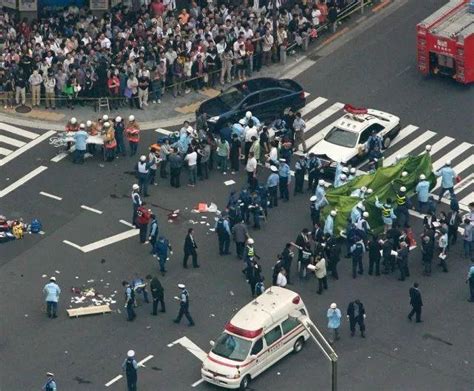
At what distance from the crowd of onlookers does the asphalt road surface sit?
2.33 metres

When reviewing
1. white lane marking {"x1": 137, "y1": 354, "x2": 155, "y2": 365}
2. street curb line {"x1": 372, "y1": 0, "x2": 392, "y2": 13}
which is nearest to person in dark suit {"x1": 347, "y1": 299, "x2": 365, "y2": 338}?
white lane marking {"x1": 137, "y1": 354, "x2": 155, "y2": 365}

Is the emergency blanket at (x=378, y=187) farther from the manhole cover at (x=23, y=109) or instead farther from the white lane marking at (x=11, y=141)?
the manhole cover at (x=23, y=109)

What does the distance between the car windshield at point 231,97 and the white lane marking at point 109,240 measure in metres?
8.19

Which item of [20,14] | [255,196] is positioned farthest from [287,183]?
[20,14]

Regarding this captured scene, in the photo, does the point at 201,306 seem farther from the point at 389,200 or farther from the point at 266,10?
the point at 266,10

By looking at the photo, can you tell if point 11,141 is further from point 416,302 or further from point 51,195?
point 416,302

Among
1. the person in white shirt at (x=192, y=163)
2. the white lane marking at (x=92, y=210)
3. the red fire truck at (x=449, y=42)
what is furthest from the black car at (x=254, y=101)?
the white lane marking at (x=92, y=210)

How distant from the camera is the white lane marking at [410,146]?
65312 millimetres

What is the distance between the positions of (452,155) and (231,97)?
8.56 m

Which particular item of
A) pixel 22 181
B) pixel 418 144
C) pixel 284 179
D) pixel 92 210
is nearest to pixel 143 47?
pixel 22 181

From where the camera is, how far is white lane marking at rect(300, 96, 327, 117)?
2709 inches

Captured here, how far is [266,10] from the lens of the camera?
73750mm

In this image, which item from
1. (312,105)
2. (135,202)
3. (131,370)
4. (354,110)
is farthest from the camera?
(312,105)

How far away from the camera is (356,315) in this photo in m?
54.5
